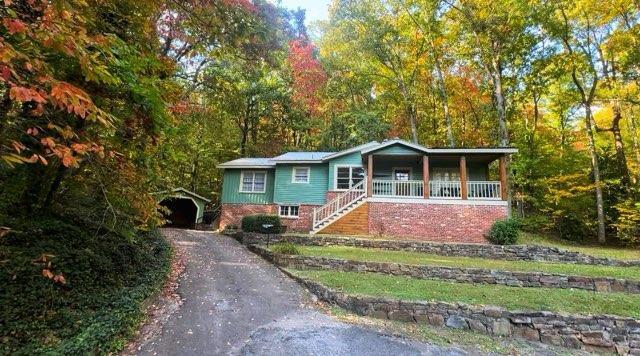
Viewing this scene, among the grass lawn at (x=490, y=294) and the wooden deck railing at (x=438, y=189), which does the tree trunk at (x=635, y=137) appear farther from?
the grass lawn at (x=490, y=294)

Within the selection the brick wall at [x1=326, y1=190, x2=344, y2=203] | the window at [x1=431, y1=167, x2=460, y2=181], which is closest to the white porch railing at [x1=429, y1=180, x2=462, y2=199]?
the window at [x1=431, y1=167, x2=460, y2=181]

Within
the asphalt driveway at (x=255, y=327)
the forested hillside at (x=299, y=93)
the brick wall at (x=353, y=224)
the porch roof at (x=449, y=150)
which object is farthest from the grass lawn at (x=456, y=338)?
the porch roof at (x=449, y=150)

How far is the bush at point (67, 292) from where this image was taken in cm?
427

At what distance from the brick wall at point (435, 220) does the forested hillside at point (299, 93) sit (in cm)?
495

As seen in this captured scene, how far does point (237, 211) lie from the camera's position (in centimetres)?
2016

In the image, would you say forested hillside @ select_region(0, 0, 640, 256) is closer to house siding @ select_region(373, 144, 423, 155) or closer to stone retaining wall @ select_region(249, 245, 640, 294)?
stone retaining wall @ select_region(249, 245, 640, 294)

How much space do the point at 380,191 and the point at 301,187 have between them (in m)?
4.73

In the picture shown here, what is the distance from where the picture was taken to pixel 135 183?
230 inches

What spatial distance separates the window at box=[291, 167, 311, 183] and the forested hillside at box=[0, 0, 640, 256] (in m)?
5.09

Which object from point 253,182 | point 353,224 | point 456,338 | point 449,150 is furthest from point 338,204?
point 456,338

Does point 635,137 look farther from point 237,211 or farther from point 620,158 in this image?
point 237,211

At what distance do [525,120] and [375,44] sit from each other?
40.1 ft

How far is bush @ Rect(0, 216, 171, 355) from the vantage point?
14.0ft

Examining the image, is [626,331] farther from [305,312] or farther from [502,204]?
[502,204]
